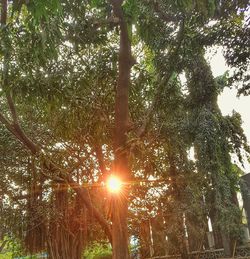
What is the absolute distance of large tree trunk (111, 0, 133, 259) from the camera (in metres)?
6.48

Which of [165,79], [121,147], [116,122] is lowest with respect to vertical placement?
[121,147]

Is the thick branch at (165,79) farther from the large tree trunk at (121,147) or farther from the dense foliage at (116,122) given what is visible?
the large tree trunk at (121,147)

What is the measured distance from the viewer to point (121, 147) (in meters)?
6.71

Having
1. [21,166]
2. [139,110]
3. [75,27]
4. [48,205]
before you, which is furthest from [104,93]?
[48,205]

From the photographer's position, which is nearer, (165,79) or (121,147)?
(121,147)

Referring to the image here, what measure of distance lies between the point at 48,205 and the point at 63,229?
3.55 feet

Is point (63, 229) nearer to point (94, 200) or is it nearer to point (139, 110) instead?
point (94, 200)

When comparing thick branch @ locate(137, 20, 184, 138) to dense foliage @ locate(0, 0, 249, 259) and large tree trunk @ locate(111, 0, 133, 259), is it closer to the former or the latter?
dense foliage @ locate(0, 0, 249, 259)

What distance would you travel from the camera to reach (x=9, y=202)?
11969 mm

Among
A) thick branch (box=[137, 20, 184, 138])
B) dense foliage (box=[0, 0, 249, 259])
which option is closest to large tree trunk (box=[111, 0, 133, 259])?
dense foliage (box=[0, 0, 249, 259])

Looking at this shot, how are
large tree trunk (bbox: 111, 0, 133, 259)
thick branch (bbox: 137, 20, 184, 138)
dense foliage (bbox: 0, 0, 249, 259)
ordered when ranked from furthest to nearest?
thick branch (bbox: 137, 20, 184, 138), large tree trunk (bbox: 111, 0, 133, 259), dense foliage (bbox: 0, 0, 249, 259)

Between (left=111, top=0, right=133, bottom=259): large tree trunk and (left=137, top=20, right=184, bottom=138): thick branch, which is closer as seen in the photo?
(left=111, top=0, right=133, bottom=259): large tree trunk

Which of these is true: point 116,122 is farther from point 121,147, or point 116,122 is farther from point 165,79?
point 165,79

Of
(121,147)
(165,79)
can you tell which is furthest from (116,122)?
(165,79)
